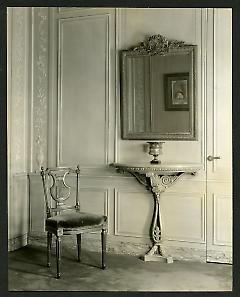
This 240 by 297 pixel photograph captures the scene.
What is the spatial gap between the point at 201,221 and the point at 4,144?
6.15 feet

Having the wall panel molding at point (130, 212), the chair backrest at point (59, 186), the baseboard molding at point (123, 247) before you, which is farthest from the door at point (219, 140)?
the chair backrest at point (59, 186)

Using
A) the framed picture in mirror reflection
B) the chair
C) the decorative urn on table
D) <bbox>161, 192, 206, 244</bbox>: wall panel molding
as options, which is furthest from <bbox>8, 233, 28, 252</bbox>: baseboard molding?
the framed picture in mirror reflection

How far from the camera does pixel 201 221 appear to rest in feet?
11.4

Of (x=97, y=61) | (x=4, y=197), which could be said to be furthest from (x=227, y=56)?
(x=4, y=197)

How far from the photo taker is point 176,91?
348 cm

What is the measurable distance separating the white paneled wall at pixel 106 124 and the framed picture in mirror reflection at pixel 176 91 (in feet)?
0.34

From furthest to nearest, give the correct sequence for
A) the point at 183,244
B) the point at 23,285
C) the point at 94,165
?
the point at 94,165 < the point at 183,244 < the point at 23,285

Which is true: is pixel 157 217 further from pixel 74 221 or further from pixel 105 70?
pixel 105 70

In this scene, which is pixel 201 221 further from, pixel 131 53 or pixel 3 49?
pixel 3 49

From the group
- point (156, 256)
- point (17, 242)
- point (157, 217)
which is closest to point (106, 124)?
point (157, 217)

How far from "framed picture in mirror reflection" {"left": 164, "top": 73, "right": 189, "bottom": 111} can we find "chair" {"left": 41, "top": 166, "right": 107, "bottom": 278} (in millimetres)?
959

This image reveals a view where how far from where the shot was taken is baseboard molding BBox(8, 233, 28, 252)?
370cm

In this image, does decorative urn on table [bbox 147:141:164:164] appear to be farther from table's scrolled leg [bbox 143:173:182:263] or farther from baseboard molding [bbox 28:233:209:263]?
baseboard molding [bbox 28:233:209:263]

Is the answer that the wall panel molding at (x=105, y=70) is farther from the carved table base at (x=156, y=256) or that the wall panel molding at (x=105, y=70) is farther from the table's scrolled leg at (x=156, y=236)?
the carved table base at (x=156, y=256)
